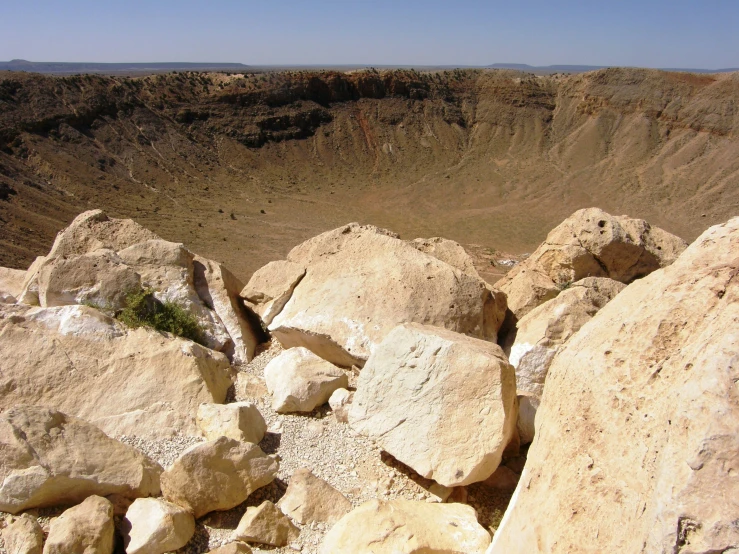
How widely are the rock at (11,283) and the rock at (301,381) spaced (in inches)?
162

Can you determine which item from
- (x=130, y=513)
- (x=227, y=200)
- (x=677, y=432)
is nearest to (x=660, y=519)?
(x=677, y=432)

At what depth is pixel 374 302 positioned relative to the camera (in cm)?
763

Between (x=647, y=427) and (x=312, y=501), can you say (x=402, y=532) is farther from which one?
(x=647, y=427)

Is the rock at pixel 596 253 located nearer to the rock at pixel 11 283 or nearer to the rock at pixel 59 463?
the rock at pixel 59 463

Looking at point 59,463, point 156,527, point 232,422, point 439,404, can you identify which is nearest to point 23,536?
point 59,463

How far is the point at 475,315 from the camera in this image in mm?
7582

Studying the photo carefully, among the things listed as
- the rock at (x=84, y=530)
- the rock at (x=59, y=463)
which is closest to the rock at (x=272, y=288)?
the rock at (x=59, y=463)

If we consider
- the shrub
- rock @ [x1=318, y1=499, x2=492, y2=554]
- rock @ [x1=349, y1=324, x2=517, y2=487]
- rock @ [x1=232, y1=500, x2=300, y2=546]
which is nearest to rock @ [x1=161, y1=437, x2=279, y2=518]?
rock @ [x1=232, y1=500, x2=300, y2=546]

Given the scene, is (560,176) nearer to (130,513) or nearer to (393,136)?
(393,136)

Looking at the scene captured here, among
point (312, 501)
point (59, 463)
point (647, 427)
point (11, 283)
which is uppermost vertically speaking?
point (647, 427)

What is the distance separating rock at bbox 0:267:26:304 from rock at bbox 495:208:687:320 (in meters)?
7.63

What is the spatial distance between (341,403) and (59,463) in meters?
2.81

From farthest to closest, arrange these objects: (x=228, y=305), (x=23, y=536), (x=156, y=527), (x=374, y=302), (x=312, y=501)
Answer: (x=228, y=305) → (x=374, y=302) → (x=312, y=501) → (x=156, y=527) → (x=23, y=536)

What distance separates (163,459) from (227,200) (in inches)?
1259
